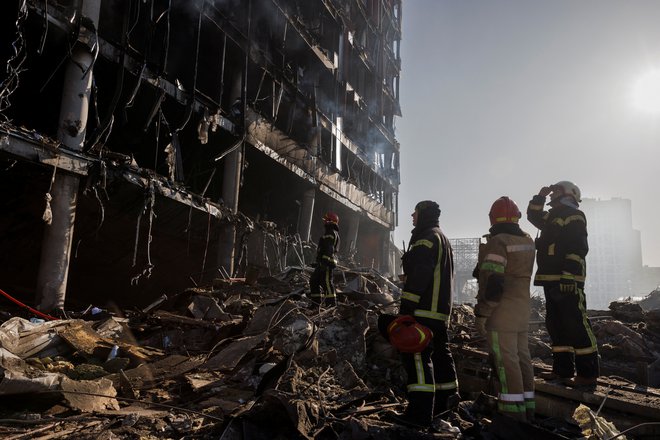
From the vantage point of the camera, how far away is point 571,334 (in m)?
4.16

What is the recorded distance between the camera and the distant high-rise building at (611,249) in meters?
61.7

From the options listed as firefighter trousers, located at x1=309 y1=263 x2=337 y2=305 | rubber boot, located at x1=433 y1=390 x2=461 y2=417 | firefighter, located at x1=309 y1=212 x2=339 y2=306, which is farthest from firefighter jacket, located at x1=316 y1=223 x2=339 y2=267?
rubber boot, located at x1=433 y1=390 x2=461 y2=417

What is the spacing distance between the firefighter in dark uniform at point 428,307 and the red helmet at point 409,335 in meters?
0.13

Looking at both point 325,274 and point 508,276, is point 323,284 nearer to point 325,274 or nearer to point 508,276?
point 325,274

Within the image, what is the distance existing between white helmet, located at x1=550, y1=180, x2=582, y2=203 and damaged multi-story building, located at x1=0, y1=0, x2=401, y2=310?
7.80 m

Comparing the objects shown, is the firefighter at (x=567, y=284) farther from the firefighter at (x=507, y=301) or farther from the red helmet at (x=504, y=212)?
the red helmet at (x=504, y=212)

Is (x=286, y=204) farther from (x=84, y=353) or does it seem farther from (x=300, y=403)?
(x=300, y=403)

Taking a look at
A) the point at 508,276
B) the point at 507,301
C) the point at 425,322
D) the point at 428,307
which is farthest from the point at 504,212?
the point at 425,322

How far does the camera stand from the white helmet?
4.69 meters

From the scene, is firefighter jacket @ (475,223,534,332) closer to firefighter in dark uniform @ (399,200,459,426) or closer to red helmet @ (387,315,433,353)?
firefighter in dark uniform @ (399,200,459,426)

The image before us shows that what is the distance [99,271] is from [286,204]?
31.2 feet

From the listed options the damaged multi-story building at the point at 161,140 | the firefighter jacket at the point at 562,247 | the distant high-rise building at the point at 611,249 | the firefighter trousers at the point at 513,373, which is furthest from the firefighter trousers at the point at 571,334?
the distant high-rise building at the point at 611,249

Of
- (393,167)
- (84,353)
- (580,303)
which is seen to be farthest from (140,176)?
(393,167)

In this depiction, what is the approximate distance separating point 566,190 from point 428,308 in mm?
2699
